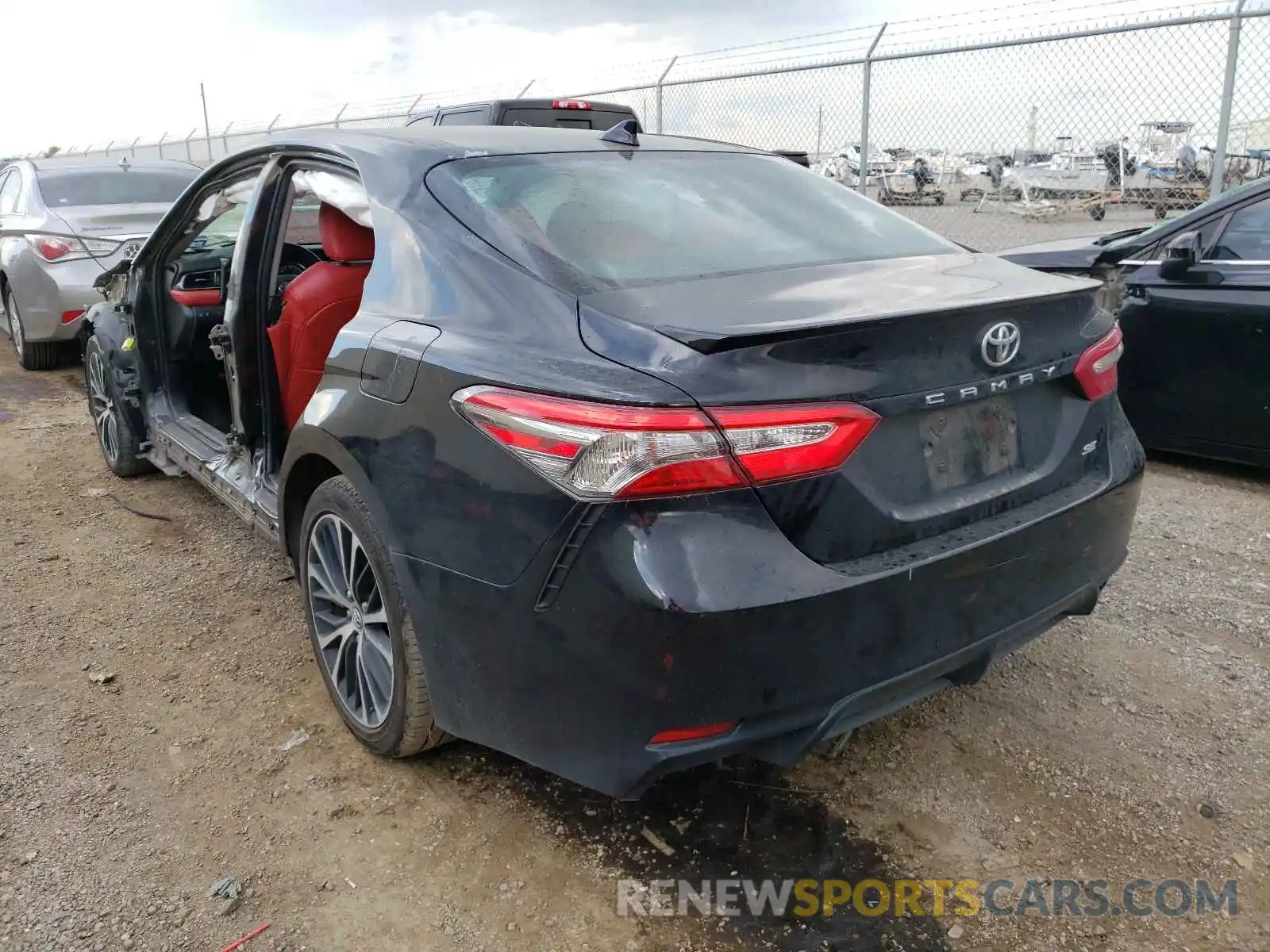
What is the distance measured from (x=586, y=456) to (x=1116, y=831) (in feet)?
5.30

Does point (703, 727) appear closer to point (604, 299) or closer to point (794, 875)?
point (794, 875)

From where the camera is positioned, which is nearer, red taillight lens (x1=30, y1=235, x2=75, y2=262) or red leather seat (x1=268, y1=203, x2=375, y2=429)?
red leather seat (x1=268, y1=203, x2=375, y2=429)

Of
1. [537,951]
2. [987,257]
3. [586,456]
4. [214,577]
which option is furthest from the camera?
[214,577]

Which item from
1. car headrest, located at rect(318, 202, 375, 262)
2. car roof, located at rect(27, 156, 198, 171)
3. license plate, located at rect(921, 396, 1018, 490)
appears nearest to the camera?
license plate, located at rect(921, 396, 1018, 490)

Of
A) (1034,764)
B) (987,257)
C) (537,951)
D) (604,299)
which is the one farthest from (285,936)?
(987,257)

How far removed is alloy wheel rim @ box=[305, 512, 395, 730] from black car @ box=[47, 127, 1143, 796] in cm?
1

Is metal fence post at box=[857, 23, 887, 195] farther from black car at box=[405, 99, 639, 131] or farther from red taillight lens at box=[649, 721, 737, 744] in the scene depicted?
red taillight lens at box=[649, 721, 737, 744]

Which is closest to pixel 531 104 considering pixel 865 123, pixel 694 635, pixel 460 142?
pixel 865 123

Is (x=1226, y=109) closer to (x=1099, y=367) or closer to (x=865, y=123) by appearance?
(x=865, y=123)

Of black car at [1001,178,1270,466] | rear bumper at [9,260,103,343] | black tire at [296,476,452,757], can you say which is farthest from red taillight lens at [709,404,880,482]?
rear bumper at [9,260,103,343]

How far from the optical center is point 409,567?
2275mm

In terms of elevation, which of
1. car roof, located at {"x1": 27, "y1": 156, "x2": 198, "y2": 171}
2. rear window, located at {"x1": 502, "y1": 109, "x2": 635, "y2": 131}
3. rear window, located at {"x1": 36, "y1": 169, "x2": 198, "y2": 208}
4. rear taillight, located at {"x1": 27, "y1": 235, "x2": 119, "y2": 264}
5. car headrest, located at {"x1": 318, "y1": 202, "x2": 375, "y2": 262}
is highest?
rear window, located at {"x1": 502, "y1": 109, "x2": 635, "y2": 131}

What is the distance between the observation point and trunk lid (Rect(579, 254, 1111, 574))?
190 cm

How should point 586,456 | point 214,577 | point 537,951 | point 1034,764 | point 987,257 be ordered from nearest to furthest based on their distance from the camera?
1. point 586,456
2. point 537,951
3. point 1034,764
4. point 987,257
5. point 214,577
